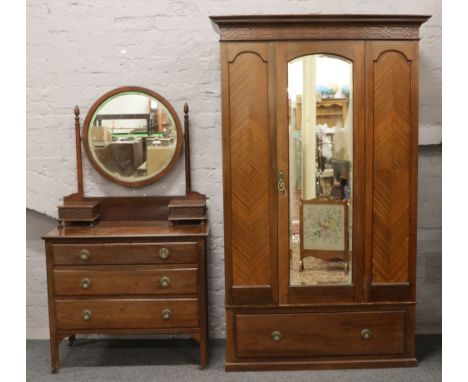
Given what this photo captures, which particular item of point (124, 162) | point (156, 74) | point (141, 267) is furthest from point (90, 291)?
point (156, 74)

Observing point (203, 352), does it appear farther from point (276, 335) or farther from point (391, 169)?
point (391, 169)

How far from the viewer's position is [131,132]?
3.84m

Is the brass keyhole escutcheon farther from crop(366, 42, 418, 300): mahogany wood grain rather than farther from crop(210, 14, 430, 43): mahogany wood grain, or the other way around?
crop(210, 14, 430, 43): mahogany wood grain

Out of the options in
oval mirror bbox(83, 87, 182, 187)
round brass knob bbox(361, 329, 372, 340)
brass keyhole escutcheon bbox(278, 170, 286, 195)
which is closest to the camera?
brass keyhole escutcheon bbox(278, 170, 286, 195)

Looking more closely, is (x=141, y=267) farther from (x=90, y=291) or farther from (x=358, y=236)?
(x=358, y=236)

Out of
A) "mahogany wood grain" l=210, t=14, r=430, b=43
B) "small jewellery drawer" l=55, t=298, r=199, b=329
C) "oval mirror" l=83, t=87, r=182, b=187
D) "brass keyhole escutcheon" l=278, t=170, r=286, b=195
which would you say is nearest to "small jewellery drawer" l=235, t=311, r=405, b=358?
"small jewellery drawer" l=55, t=298, r=199, b=329

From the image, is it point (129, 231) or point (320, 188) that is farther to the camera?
point (129, 231)

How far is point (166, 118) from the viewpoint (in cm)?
385

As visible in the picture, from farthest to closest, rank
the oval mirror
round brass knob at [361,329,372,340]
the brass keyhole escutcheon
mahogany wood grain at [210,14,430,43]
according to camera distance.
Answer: the oval mirror, round brass knob at [361,329,372,340], the brass keyhole escutcheon, mahogany wood grain at [210,14,430,43]

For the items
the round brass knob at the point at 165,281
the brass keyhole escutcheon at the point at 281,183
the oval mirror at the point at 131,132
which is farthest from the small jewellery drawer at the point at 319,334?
the oval mirror at the point at 131,132

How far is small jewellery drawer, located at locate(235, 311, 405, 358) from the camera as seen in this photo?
138 inches

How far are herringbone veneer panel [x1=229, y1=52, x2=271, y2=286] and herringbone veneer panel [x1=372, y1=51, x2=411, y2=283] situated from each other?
662mm

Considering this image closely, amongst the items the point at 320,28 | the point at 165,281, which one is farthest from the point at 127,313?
the point at 320,28

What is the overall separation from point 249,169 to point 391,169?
2.81 ft
